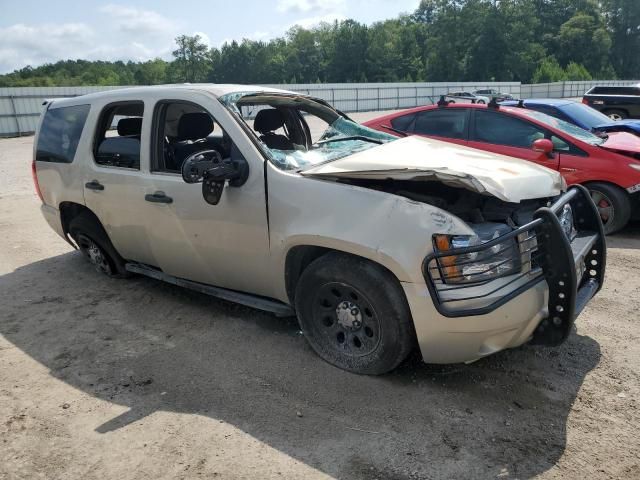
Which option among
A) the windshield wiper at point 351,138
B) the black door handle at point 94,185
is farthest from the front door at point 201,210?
the windshield wiper at point 351,138

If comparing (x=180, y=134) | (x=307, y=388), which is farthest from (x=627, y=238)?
(x=180, y=134)

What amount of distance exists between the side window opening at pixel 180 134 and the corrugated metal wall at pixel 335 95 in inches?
748

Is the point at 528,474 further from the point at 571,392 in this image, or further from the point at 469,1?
the point at 469,1

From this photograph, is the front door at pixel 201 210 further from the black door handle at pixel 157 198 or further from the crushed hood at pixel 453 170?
the crushed hood at pixel 453 170

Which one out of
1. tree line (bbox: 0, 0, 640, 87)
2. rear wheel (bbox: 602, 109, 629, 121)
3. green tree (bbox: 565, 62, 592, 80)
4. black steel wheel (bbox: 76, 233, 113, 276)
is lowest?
black steel wheel (bbox: 76, 233, 113, 276)

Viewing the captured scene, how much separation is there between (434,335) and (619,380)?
1340 millimetres

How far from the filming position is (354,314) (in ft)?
11.2

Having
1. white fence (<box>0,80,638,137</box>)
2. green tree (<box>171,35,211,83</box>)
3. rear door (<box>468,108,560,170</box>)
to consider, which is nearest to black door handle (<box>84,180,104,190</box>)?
rear door (<box>468,108,560,170</box>)

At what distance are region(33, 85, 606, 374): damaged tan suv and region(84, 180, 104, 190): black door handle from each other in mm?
51

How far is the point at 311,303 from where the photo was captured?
3.57 m

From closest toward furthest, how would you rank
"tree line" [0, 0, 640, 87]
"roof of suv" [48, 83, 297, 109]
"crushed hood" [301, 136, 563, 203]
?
"crushed hood" [301, 136, 563, 203]
"roof of suv" [48, 83, 297, 109]
"tree line" [0, 0, 640, 87]

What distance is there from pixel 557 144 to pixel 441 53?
297 feet

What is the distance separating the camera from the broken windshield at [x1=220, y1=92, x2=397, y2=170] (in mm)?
3963

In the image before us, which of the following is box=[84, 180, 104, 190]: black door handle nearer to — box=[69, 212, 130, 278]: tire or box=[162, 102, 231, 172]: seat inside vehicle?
box=[69, 212, 130, 278]: tire
